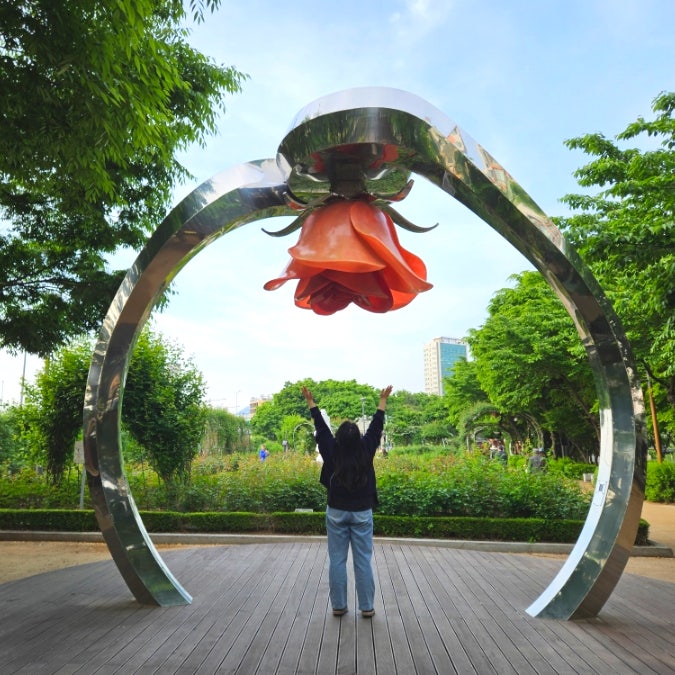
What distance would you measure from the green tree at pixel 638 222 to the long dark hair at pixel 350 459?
5471mm

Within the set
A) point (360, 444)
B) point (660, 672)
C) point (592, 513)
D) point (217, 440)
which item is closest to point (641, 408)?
point (592, 513)

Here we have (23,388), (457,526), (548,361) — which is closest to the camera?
(457,526)

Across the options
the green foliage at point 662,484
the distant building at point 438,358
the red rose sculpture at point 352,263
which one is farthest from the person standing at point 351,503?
the distant building at point 438,358

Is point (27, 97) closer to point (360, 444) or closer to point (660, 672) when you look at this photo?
point (360, 444)

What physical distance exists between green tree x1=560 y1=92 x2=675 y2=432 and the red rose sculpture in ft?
18.2

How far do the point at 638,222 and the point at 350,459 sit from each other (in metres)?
7.74

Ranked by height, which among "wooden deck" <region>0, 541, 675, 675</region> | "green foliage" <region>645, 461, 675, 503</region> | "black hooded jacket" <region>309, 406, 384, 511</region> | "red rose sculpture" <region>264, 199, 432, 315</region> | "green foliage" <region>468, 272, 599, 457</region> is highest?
"green foliage" <region>468, 272, 599, 457</region>

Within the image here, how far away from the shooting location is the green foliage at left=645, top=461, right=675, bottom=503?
1772cm

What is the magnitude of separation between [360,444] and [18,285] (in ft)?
31.6

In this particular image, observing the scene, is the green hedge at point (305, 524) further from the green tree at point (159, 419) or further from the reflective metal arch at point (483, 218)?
the reflective metal arch at point (483, 218)

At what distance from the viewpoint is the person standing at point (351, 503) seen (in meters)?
4.56

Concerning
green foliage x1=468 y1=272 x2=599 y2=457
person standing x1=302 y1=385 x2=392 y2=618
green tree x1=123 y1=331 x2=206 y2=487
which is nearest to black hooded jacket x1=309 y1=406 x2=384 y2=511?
person standing x1=302 y1=385 x2=392 y2=618

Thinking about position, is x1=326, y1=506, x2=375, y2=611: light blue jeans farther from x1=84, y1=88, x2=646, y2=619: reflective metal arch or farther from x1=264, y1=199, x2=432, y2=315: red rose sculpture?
x1=264, y1=199, x2=432, y2=315: red rose sculpture

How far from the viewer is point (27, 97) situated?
6.25 metres
